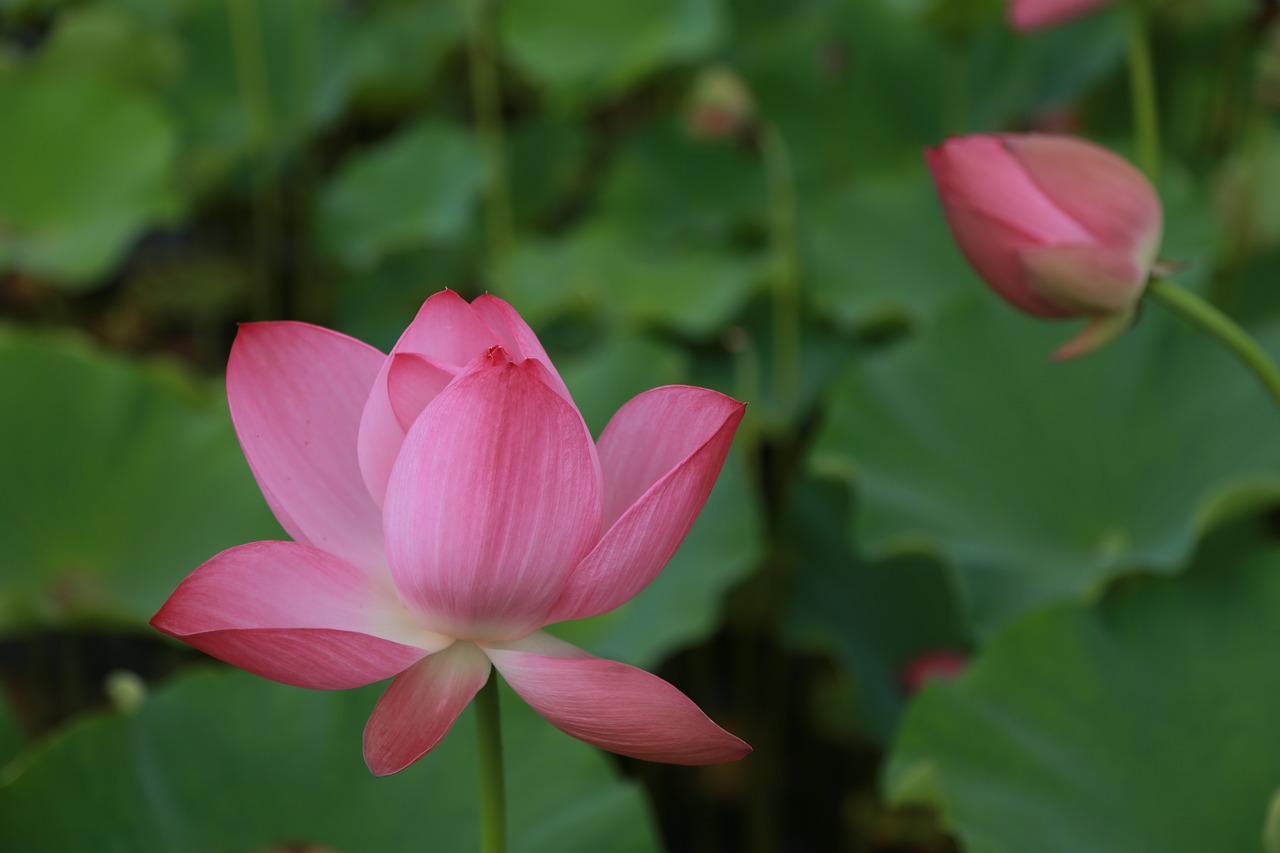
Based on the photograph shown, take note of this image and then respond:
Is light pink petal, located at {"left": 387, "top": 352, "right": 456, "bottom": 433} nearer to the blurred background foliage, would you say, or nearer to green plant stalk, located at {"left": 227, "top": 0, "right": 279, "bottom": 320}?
the blurred background foliage

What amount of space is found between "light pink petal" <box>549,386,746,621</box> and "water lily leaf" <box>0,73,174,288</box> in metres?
1.25

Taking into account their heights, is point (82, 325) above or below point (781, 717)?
above

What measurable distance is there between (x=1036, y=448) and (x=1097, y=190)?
48cm

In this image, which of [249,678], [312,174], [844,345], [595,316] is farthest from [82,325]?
[249,678]

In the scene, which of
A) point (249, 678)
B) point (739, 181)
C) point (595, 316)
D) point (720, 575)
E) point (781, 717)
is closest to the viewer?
point (249, 678)

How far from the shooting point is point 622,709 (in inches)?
10.9

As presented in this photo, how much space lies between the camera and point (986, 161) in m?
0.45

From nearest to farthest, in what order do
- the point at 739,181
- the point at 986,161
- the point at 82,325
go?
the point at 986,161 → the point at 739,181 → the point at 82,325

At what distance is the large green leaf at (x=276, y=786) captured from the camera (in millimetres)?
494

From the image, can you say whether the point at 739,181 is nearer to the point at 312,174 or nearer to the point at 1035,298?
the point at 312,174

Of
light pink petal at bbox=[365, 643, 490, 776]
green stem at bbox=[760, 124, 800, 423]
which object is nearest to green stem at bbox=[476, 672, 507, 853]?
light pink petal at bbox=[365, 643, 490, 776]

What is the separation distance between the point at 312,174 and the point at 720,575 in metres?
1.30

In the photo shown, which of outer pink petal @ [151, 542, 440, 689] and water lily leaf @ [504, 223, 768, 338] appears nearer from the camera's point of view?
outer pink petal @ [151, 542, 440, 689]

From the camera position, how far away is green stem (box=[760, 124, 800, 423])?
124 cm
